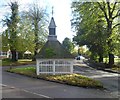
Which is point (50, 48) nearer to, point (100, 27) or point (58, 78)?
point (58, 78)

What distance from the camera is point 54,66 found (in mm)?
27156

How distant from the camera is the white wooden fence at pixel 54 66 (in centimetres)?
2709

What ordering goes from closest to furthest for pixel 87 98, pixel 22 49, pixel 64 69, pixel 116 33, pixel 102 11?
pixel 87 98 < pixel 64 69 < pixel 116 33 < pixel 102 11 < pixel 22 49

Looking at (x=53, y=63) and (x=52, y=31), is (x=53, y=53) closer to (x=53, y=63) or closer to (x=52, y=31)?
(x=53, y=63)

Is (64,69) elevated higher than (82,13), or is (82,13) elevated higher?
(82,13)

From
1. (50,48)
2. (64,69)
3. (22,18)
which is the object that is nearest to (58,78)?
(64,69)

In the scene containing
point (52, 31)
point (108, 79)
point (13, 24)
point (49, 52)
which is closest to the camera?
point (108, 79)

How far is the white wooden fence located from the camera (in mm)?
27094

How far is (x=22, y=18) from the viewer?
180ft

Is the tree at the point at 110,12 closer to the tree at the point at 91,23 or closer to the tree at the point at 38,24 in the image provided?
the tree at the point at 91,23

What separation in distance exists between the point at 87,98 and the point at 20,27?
1584 inches

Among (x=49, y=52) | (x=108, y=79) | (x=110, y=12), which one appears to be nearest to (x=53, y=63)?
(x=49, y=52)

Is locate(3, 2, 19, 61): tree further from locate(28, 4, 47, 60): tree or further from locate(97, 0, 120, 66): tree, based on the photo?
locate(97, 0, 120, 66): tree

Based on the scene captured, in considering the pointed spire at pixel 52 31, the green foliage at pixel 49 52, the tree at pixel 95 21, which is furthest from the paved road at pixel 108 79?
the tree at pixel 95 21
